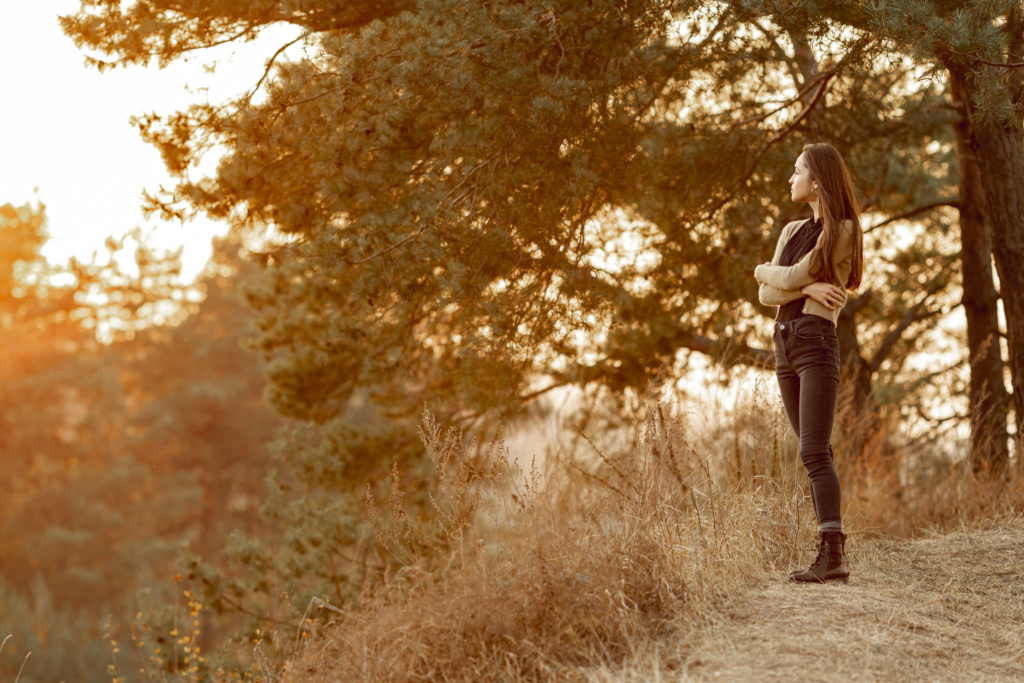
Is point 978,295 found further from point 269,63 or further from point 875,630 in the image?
point 269,63

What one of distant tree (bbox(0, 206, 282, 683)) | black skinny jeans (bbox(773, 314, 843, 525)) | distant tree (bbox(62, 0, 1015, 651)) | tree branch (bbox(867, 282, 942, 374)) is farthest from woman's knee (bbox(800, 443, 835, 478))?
distant tree (bbox(0, 206, 282, 683))

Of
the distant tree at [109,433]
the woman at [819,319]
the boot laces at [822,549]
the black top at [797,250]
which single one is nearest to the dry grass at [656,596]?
the boot laces at [822,549]

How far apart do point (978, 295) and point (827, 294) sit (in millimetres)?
5642

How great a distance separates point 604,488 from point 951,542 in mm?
2095

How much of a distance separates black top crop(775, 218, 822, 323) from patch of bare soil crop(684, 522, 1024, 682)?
1156mm

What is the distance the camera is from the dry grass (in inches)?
122

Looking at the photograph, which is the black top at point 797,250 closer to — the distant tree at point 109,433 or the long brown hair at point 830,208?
the long brown hair at point 830,208

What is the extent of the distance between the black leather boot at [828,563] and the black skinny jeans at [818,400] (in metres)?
0.10

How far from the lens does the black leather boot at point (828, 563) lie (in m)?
3.64

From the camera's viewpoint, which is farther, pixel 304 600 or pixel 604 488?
→ pixel 304 600

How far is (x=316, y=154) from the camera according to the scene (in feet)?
18.3

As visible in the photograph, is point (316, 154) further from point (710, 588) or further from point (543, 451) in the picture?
point (710, 588)

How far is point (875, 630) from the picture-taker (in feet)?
10.5

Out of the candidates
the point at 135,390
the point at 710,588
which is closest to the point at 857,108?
the point at 710,588
